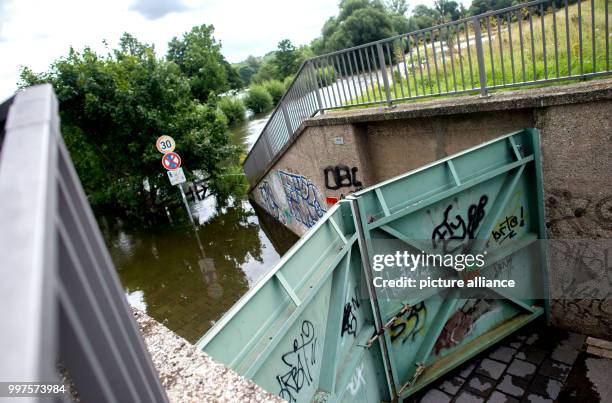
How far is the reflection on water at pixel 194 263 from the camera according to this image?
8.37 meters

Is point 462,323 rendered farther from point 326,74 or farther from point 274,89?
point 274,89

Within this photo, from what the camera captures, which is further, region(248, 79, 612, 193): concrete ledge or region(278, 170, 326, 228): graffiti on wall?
region(278, 170, 326, 228): graffiti on wall

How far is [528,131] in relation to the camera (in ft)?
16.9

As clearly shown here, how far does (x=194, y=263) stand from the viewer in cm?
1052

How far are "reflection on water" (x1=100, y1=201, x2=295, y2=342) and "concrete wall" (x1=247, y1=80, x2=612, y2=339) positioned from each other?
2939 millimetres

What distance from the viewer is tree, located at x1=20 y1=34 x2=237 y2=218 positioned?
11906 mm

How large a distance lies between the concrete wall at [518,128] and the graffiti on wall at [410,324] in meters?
2.30

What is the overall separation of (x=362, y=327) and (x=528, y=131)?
10.7ft

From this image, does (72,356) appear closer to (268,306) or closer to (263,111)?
(268,306)

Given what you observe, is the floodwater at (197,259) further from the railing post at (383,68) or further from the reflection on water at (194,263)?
the railing post at (383,68)

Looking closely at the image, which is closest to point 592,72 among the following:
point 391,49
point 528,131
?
point 528,131

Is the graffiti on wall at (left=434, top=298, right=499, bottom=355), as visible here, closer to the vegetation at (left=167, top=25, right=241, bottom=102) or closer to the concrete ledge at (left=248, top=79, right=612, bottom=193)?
the concrete ledge at (left=248, top=79, right=612, bottom=193)

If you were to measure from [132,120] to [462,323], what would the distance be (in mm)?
10794

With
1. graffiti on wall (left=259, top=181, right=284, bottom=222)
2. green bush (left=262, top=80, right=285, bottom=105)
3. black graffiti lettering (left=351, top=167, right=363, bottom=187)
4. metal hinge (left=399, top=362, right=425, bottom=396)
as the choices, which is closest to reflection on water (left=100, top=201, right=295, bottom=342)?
graffiti on wall (left=259, top=181, right=284, bottom=222)
